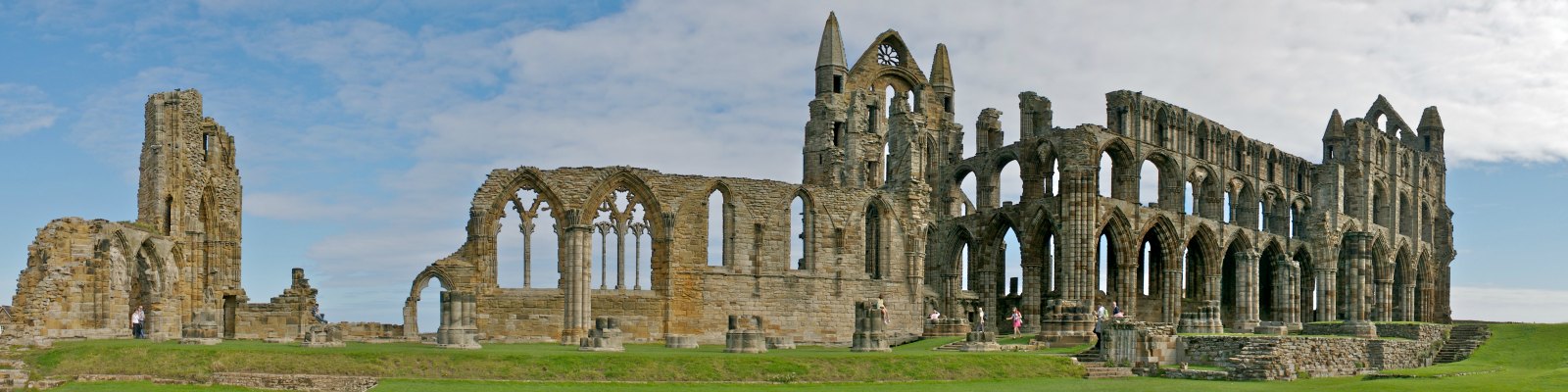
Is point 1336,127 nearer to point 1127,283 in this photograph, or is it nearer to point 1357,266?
point 1357,266

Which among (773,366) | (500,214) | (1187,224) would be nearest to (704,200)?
(500,214)

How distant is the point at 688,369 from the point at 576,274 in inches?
467

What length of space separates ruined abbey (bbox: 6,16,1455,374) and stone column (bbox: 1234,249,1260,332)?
0.13m

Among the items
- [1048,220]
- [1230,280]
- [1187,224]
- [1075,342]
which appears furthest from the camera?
[1230,280]

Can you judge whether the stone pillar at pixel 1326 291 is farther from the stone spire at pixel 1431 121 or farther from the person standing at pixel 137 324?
the person standing at pixel 137 324

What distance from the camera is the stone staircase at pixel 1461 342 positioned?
138ft

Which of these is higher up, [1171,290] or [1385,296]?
[1171,290]

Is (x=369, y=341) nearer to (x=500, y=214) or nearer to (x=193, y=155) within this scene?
(x=500, y=214)

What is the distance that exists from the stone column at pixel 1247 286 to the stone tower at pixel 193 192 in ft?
110

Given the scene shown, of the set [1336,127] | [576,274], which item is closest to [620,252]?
[576,274]

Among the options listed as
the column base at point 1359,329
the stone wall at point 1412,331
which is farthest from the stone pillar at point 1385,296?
the column base at point 1359,329

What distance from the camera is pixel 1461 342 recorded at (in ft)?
144

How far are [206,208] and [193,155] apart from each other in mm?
2055

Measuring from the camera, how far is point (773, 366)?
2494 centimetres
